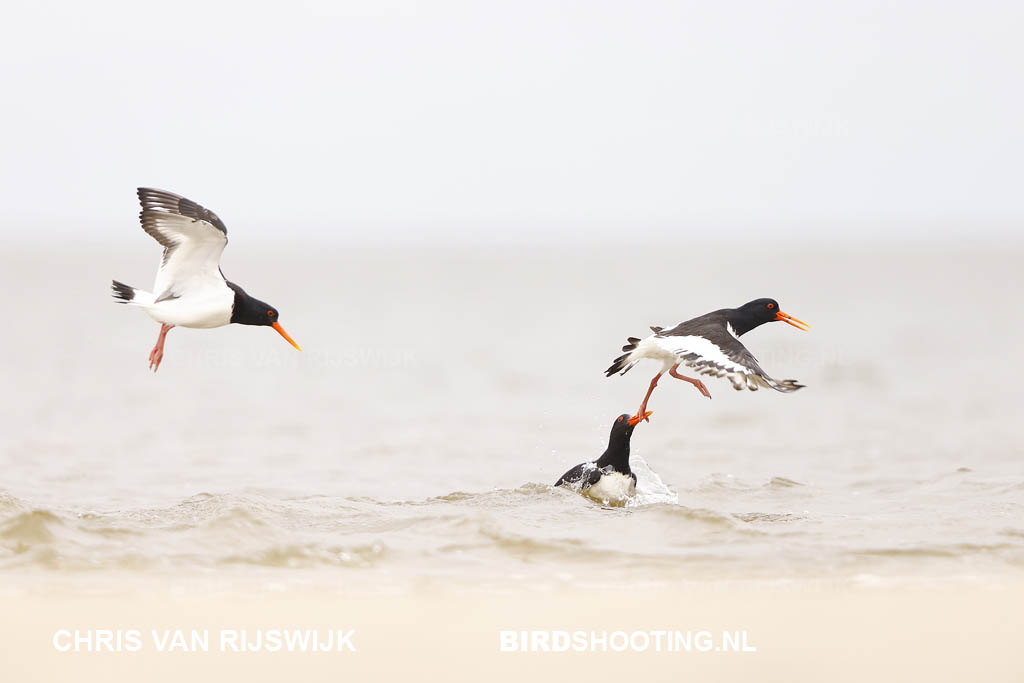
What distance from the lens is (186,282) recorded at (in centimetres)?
830

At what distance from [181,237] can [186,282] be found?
396 millimetres

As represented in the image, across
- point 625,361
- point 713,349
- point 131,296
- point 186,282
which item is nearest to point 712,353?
point 713,349

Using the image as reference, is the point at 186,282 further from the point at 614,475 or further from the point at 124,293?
the point at 614,475

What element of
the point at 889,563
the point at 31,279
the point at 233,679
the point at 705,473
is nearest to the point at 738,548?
the point at 889,563

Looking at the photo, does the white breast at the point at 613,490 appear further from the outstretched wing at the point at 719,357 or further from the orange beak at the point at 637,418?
the outstretched wing at the point at 719,357

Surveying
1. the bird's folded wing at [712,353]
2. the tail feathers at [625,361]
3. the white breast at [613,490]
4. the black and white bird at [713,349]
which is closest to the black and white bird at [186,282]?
the tail feathers at [625,361]

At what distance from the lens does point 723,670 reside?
5.18 meters

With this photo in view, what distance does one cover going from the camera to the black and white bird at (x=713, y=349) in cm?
763

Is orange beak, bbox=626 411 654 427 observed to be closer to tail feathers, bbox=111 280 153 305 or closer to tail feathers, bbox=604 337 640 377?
tail feathers, bbox=604 337 640 377

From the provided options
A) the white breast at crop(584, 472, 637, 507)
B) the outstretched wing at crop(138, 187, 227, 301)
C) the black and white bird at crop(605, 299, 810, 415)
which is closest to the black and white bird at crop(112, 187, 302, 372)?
the outstretched wing at crop(138, 187, 227, 301)

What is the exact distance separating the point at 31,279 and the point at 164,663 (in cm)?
7490

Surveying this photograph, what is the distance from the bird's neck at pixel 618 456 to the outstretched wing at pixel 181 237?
3598 millimetres

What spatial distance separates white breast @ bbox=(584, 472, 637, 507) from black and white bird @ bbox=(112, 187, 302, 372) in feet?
10.1

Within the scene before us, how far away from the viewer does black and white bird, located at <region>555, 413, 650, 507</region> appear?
32.6ft
